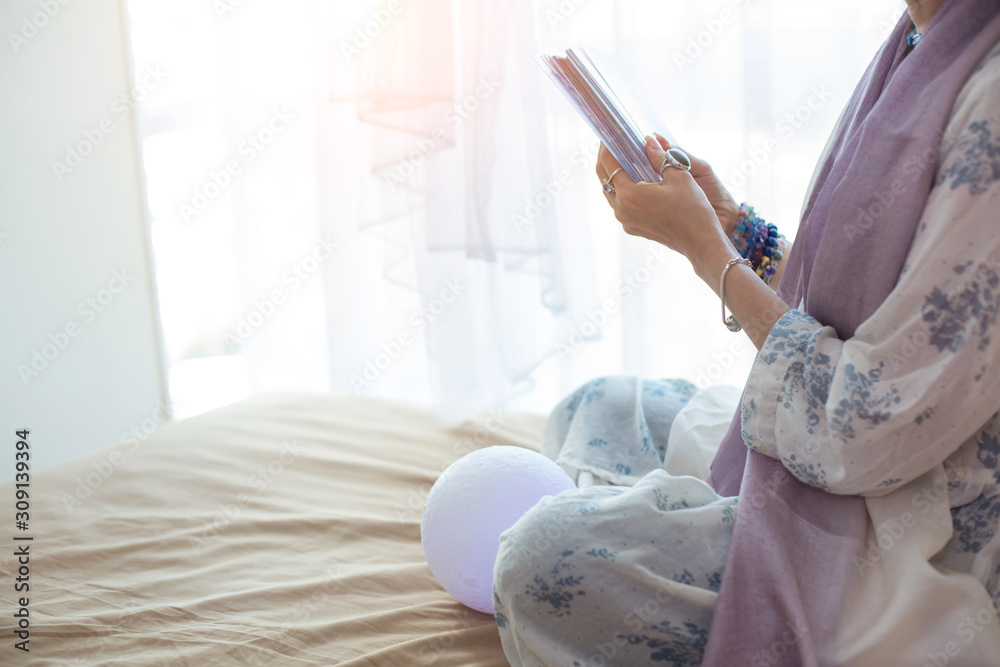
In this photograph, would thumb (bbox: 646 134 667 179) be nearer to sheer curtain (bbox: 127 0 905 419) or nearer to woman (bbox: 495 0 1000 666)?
woman (bbox: 495 0 1000 666)

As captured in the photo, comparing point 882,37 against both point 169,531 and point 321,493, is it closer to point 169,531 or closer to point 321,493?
point 321,493

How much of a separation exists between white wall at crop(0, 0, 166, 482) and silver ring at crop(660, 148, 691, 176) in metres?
1.63

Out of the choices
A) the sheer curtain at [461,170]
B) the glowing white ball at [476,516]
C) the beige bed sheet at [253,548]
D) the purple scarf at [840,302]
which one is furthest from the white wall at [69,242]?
the purple scarf at [840,302]

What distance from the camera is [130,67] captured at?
2.14 metres

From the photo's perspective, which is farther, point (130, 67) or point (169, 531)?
point (130, 67)

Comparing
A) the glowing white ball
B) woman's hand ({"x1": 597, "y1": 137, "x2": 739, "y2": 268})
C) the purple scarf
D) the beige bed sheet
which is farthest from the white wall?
the purple scarf

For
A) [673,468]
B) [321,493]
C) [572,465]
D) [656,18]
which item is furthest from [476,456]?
[656,18]

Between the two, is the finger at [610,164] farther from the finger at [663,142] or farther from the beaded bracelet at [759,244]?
the beaded bracelet at [759,244]

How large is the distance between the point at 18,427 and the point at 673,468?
165 cm

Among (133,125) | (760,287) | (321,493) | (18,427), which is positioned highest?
(133,125)

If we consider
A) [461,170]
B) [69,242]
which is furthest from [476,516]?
[69,242]

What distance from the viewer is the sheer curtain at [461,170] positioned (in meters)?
1.78

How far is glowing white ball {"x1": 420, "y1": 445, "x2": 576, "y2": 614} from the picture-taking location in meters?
0.82

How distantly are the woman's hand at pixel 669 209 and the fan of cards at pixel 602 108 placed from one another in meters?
0.01
